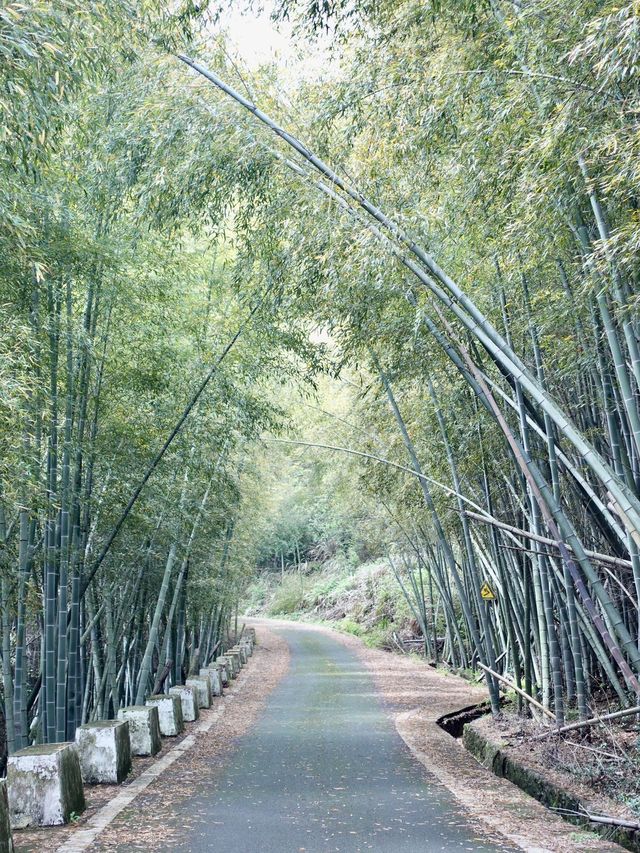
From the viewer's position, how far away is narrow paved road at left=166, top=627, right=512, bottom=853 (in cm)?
406

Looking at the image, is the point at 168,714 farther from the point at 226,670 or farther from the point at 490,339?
the point at 226,670

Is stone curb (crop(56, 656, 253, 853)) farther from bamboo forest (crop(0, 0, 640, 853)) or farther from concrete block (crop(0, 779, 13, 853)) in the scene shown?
concrete block (crop(0, 779, 13, 853))

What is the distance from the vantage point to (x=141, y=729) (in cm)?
643

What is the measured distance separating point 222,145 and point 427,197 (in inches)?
57.4

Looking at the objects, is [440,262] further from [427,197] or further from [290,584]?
[290,584]

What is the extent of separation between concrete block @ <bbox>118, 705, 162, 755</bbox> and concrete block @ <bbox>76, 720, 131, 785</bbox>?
0.94m

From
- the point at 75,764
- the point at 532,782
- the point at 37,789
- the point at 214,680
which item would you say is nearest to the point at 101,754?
the point at 75,764

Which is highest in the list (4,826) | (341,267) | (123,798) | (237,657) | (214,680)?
(341,267)

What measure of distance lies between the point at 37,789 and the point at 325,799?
1752 millimetres

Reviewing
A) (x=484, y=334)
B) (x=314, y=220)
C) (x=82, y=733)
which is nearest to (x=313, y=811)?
(x=82, y=733)

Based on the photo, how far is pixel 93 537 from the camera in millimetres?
8172

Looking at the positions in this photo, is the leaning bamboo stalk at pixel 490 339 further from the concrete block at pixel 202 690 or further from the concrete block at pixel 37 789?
the concrete block at pixel 202 690

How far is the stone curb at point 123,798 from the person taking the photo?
3949 mm

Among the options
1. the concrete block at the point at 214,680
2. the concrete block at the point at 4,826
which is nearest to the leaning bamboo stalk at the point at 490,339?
the concrete block at the point at 4,826
